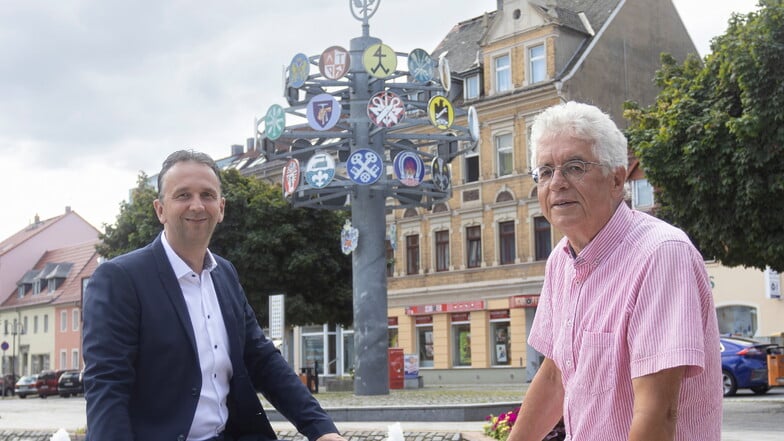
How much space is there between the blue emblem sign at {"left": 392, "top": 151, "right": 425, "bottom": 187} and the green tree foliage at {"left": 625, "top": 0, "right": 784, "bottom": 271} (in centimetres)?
504

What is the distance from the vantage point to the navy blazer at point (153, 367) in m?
3.79

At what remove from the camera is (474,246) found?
147ft

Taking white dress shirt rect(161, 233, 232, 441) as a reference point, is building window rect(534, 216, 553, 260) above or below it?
above

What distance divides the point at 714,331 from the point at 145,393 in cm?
199

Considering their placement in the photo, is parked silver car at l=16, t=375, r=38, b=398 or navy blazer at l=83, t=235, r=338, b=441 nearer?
navy blazer at l=83, t=235, r=338, b=441

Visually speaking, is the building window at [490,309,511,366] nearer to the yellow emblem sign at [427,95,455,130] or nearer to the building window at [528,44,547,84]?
the building window at [528,44,547,84]

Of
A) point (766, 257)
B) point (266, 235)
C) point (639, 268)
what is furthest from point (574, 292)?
point (266, 235)

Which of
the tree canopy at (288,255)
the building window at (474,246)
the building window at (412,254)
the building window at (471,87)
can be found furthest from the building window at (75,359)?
the building window at (471,87)

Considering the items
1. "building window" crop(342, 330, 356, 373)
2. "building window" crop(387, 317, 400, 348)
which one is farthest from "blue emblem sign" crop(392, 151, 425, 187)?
"building window" crop(342, 330, 356, 373)

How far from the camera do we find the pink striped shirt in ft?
9.87

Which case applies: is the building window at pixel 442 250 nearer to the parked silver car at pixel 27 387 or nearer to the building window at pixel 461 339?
the building window at pixel 461 339

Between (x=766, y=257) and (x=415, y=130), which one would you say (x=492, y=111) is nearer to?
(x=415, y=130)

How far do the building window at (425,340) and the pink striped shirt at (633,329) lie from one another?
43137 millimetres

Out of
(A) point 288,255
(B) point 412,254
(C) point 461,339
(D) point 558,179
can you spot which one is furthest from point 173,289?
(B) point 412,254
